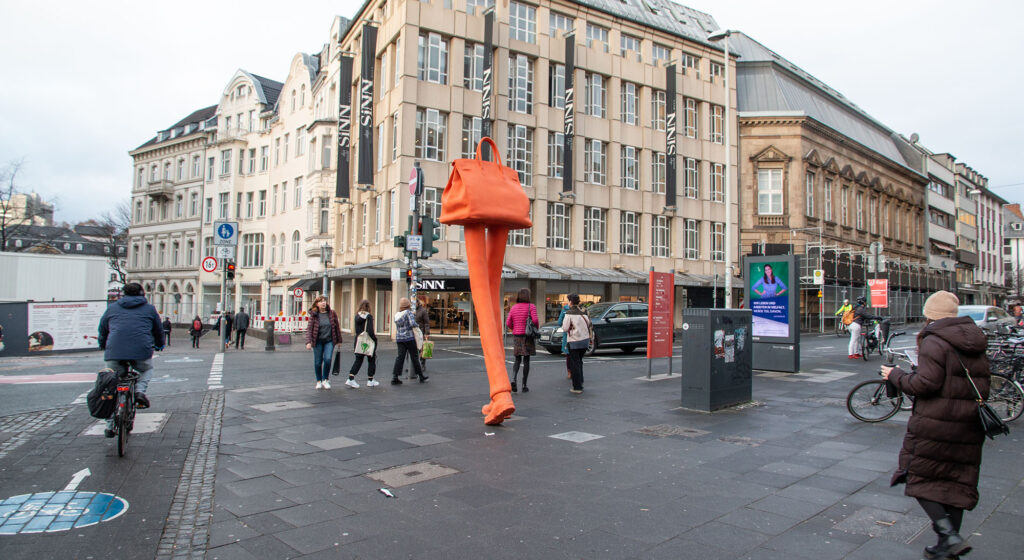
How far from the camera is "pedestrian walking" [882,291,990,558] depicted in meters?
3.84

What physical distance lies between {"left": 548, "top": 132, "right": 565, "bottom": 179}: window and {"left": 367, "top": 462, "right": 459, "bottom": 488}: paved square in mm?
28139

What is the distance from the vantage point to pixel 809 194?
44875 mm

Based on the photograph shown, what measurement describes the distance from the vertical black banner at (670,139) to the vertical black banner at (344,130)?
692 inches

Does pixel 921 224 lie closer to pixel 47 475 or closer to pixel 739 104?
pixel 739 104

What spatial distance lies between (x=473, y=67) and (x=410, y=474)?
27643mm

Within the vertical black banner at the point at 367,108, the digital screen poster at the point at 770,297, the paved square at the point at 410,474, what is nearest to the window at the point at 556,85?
the vertical black banner at the point at 367,108

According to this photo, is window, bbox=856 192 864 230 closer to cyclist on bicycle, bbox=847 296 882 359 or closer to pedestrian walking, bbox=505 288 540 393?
cyclist on bicycle, bbox=847 296 882 359

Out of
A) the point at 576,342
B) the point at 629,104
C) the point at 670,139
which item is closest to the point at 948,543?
the point at 576,342

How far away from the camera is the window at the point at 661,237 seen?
37.5 metres

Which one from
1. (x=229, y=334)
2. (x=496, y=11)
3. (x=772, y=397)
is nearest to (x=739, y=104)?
(x=496, y=11)

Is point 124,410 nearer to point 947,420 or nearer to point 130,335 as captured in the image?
point 130,335

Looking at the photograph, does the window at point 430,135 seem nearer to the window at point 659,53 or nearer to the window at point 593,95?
the window at point 593,95

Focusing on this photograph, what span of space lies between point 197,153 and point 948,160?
76503 millimetres

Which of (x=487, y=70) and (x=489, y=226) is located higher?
(x=487, y=70)
